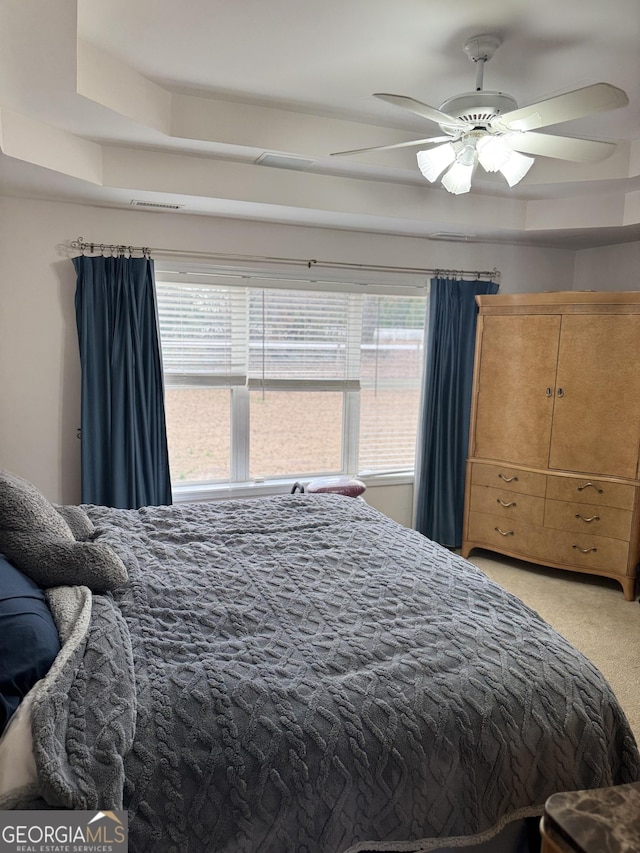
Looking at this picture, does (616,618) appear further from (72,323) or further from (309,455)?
(72,323)

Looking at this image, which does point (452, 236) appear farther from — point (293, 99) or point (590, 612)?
point (590, 612)

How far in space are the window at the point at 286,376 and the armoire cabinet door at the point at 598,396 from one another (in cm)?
107

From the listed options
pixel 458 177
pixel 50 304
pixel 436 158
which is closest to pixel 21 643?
pixel 436 158

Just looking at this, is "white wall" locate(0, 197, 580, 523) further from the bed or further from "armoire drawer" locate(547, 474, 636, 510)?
A: "armoire drawer" locate(547, 474, 636, 510)

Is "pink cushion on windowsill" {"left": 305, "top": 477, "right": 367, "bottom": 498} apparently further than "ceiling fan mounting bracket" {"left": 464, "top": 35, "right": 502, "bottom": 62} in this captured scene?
Yes

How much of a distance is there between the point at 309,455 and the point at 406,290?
137cm

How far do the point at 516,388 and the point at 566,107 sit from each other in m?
2.30

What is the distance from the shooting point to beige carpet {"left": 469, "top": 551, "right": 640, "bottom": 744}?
2.84 meters

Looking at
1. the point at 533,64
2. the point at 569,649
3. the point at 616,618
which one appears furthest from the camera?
the point at 616,618

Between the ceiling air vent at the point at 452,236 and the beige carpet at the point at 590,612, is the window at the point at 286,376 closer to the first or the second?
the ceiling air vent at the point at 452,236

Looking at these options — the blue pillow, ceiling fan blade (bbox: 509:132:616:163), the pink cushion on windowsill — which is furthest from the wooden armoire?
the blue pillow

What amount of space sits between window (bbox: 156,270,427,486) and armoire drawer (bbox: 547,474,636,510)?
1081 millimetres

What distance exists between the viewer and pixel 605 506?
3764mm

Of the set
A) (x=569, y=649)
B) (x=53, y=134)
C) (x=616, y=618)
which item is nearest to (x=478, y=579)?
(x=569, y=649)
